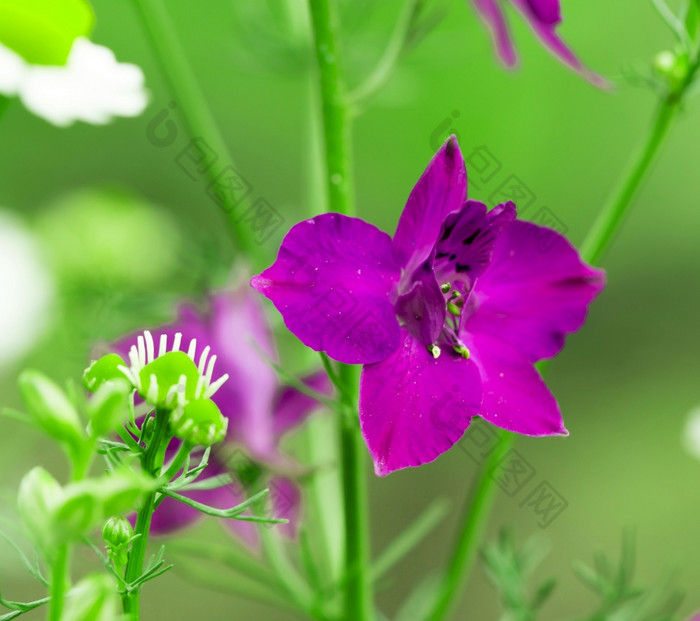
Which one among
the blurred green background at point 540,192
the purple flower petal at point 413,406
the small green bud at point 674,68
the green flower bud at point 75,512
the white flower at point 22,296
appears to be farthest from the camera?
the blurred green background at point 540,192

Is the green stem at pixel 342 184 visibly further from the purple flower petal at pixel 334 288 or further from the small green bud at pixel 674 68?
the small green bud at pixel 674 68

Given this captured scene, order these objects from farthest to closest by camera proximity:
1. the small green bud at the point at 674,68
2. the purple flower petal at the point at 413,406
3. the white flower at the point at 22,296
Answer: the white flower at the point at 22,296 < the small green bud at the point at 674,68 < the purple flower petal at the point at 413,406

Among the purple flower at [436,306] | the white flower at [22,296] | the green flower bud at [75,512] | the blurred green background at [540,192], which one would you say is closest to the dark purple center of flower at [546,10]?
the purple flower at [436,306]

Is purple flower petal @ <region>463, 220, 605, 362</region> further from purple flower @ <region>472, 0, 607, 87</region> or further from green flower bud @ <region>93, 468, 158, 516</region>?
green flower bud @ <region>93, 468, 158, 516</region>

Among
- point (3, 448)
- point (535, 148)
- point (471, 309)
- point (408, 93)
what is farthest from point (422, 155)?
point (471, 309)

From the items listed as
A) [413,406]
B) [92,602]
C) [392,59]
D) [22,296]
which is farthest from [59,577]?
[22,296]

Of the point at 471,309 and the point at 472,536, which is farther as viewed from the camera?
the point at 472,536

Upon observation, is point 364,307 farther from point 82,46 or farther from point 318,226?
point 82,46
